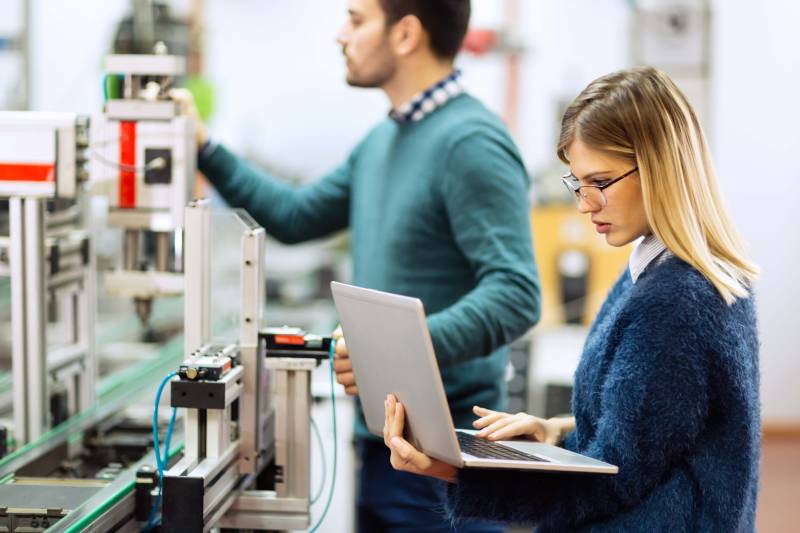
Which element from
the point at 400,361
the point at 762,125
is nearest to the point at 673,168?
the point at 400,361

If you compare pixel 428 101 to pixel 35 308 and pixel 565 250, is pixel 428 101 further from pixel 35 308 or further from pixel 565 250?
pixel 565 250

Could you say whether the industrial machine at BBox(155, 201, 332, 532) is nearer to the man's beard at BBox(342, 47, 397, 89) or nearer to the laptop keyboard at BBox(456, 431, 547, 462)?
the laptop keyboard at BBox(456, 431, 547, 462)

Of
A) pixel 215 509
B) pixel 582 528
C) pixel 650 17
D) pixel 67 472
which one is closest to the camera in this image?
pixel 582 528

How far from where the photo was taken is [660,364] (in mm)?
1260

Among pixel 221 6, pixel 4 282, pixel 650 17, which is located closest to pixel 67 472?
pixel 4 282

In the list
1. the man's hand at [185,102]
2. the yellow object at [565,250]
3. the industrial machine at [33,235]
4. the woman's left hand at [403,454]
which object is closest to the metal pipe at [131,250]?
the industrial machine at [33,235]

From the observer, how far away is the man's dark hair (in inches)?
80.0

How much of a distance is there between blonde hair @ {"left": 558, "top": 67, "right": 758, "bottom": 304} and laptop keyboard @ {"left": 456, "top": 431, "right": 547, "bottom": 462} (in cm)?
33

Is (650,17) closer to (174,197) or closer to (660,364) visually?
(174,197)

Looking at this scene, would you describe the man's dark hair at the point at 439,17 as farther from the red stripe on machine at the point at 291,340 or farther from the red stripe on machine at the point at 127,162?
the red stripe on machine at the point at 291,340

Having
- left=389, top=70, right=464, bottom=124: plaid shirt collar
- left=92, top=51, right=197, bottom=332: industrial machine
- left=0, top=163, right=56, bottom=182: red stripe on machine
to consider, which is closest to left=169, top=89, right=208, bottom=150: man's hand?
left=92, top=51, right=197, bottom=332: industrial machine

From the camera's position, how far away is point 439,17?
206 cm

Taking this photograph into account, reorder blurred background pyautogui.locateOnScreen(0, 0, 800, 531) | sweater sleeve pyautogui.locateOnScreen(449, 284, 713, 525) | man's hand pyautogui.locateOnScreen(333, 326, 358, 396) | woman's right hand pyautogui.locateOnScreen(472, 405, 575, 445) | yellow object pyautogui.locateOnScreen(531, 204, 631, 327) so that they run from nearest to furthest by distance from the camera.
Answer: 1. sweater sleeve pyautogui.locateOnScreen(449, 284, 713, 525)
2. woman's right hand pyautogui.locateOnScreen(472, 405, 575, 445)
3. man's hand pyautogui.locateOnScreen(333, 326, 358, 396)
4. blurred background pyautogui.locateOnScreen(0, 0, 800, 531)
5. yellow object pyautogui.locateOnScreen(531, 204, 631, 327)

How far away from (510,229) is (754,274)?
638mm
